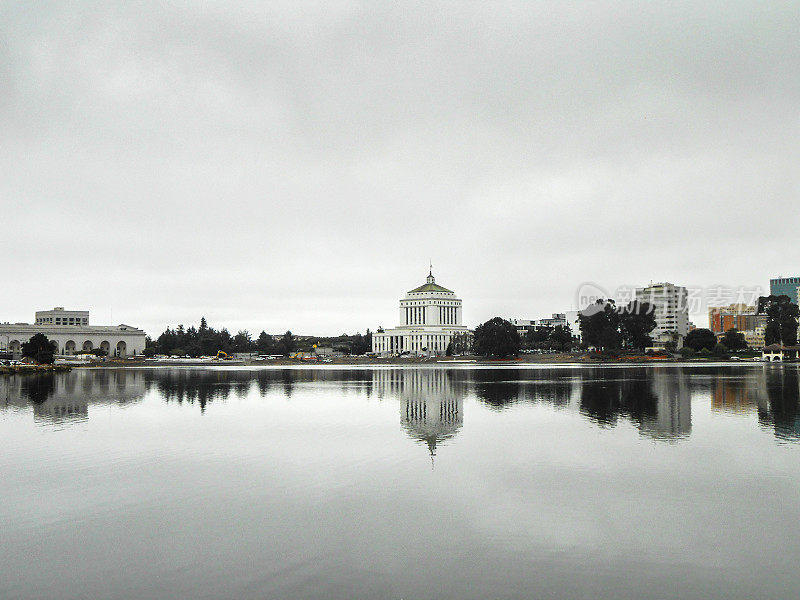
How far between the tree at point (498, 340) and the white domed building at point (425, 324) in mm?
41942

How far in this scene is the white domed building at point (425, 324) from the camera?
14288cm

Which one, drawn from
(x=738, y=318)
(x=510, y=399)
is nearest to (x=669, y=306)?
(x=738, y=318)

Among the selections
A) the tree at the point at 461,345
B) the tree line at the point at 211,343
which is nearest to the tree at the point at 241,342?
the tree line at the point at 211,343

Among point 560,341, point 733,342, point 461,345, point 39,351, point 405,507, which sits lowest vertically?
point 405,507

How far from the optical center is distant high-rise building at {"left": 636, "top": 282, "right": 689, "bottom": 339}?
570ft

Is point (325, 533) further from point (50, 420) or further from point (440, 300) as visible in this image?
point (440, 300)

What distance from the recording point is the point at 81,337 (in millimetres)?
127438

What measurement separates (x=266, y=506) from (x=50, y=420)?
1542 cm

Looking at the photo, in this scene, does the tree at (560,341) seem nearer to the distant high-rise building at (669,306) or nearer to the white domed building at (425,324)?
the white domed building at (425,324)

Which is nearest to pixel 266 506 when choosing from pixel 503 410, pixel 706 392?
pixel 503 410

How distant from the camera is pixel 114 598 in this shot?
7684 mm

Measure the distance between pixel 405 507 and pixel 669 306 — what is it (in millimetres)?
180951

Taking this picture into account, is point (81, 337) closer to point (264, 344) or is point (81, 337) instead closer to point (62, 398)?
point (264, 344)

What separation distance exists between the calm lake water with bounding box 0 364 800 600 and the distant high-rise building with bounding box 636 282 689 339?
16169 centimetres
